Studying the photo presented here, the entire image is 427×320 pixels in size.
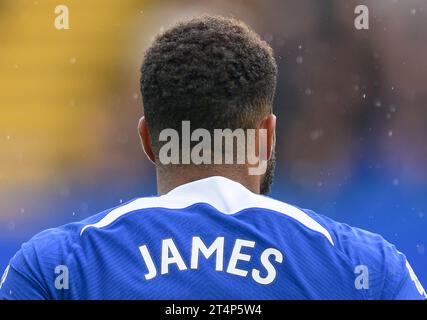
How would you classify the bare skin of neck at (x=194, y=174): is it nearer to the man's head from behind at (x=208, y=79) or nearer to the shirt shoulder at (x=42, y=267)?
the man's head from behind at (x=208, y=79)

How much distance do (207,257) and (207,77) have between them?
0.38 m

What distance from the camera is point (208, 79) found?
4.75 feet

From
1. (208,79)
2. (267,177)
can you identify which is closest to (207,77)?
(208,79)

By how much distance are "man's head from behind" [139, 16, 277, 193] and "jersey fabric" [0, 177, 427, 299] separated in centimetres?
18

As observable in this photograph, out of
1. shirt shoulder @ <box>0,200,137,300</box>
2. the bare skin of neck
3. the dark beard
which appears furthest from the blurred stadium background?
shirt shoulder @ <box>0,200,137,300</box>

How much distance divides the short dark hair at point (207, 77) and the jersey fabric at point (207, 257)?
0.18m

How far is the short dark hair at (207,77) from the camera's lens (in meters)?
1.45

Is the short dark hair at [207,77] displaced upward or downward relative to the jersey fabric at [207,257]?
upward

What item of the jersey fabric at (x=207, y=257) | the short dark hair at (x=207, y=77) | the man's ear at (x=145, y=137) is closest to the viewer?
the jersey fabric at (x=207, y=257)

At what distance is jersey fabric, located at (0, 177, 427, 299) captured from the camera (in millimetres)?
1261

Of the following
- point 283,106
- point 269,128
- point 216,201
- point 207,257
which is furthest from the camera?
point 283,106

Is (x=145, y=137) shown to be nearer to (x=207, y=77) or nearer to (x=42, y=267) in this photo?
(x=207, y=77)

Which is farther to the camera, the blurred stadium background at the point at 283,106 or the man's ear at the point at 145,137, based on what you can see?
the blurred stadium background at the point at 283,106

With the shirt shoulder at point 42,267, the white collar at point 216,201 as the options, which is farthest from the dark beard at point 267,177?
the shirt shoulder at point 42,267
